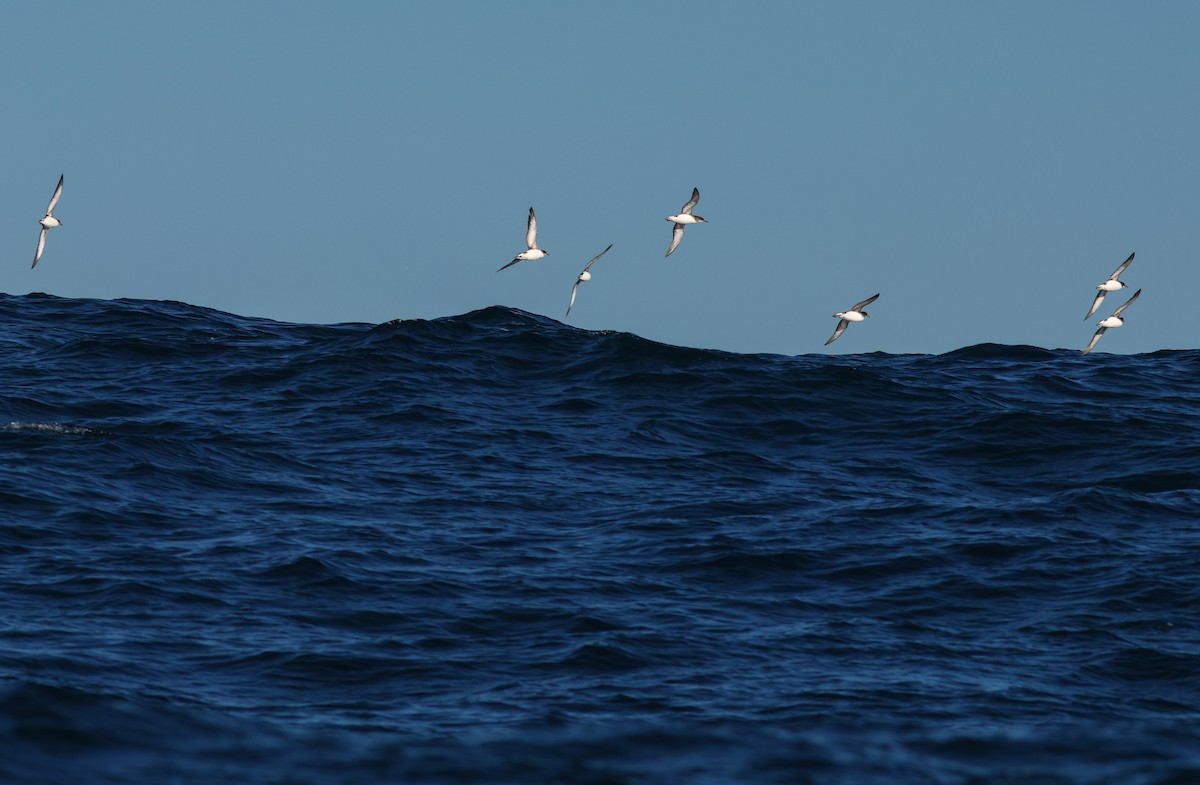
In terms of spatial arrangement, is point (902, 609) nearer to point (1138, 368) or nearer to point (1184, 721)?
point (1184, 721)

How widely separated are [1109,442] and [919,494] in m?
6.48

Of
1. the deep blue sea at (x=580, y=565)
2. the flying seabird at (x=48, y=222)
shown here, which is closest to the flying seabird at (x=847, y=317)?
the deep blue sea at (x=580, y=565)

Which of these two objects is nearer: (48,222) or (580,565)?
(580,565)

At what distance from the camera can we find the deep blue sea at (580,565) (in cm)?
1767

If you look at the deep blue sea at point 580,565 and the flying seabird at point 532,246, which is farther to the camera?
the flying seabird at point 532,246

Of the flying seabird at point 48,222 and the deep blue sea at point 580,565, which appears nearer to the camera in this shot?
the deep blue sea at point 580,565

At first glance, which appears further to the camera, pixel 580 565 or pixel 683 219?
pixel 683 219

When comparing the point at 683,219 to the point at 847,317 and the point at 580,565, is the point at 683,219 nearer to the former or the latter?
the point at 847,317

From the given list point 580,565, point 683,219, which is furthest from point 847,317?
point 580,565

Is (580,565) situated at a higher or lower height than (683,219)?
lower

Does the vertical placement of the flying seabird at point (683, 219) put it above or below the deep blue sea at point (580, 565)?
above

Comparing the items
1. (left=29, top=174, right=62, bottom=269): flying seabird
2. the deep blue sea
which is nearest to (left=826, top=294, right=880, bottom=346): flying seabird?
the deep blue sea

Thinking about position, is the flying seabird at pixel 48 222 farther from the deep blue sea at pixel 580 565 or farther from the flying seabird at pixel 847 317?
the flying seabird at pixel 847 317

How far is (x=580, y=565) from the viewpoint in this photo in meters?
25.8
